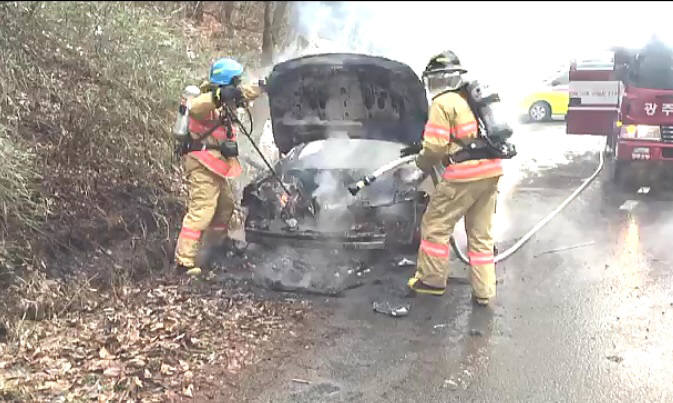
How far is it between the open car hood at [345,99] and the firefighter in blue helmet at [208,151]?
39 centimetres

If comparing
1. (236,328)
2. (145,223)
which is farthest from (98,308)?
(145,223)

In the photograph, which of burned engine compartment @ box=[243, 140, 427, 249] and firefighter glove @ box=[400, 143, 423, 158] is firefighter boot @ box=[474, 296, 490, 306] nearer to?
burned engine compartment @ box=[243, 140, 427, 249]

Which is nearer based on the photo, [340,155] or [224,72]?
[224,72]

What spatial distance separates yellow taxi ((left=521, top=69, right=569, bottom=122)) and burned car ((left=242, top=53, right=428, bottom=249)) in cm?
956

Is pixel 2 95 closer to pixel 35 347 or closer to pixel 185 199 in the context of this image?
pixel 185 199

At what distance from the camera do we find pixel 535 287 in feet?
18.8

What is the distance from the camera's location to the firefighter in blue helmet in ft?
19.6

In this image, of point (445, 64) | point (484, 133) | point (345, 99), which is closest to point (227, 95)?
point (345, 99)

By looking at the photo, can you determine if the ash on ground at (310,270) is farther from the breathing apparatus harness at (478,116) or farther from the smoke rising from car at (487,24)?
the smoke rising from car at (487,24)

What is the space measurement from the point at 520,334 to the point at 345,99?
283 centimetres

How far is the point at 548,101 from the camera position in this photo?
15.2m

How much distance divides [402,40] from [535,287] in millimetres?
2771

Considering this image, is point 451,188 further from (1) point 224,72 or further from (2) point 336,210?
(1) point 224,72

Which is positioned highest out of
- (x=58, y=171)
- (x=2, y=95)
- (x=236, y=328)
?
(x=2, y=95)
